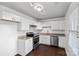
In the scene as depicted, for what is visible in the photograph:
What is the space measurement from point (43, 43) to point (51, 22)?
6.03 feet

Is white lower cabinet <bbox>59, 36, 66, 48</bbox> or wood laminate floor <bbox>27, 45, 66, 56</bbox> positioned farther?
white lower cabinet <bbox>59, 36, 66, 48</bbox>

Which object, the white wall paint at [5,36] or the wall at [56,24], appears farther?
the wall at [56,24]

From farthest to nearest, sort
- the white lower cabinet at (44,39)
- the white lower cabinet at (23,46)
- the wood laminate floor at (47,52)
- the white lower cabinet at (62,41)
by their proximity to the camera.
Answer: the white lower cabinet at (44,39) < the white lower cabinet at (62,41) < the wood laminate floor at (47,52) < the white lower cabinet at (23,46)

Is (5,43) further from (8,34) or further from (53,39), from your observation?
(53,39)

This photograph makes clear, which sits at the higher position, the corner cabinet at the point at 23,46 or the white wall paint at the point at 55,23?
the white wall paint at the point at 55,23

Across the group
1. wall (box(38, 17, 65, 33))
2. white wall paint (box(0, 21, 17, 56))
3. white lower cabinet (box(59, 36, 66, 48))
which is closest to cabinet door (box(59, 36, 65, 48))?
white lower cabinet (box(59, 36, 66, 48))

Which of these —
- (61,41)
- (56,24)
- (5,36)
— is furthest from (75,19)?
(56,24)

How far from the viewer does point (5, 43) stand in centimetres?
215

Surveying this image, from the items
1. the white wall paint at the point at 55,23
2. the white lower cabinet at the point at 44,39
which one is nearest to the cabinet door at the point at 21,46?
the white lower cabinet at the point at 44,39

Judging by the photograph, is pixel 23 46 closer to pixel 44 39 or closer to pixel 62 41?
pixel 44 39

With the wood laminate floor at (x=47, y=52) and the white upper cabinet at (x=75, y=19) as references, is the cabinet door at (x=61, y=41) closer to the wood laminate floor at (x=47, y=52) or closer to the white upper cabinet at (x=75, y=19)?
the wood laminate floor at (x=47, y=52)

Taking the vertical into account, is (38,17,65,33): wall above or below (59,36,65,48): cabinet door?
above

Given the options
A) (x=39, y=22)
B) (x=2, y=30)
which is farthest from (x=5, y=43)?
(x=39, y=22)

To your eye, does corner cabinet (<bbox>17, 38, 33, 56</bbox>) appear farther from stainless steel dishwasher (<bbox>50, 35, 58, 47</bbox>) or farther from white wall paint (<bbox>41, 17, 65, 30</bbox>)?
white wall paint (<bbox>41, 17, 65, 30</bbox>)
